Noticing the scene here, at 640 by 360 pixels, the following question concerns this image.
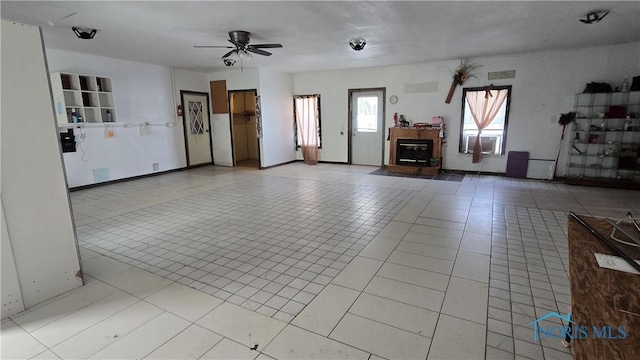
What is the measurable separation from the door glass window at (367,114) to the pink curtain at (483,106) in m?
2.24

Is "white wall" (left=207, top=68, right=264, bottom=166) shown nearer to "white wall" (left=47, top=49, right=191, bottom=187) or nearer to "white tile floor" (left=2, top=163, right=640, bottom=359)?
"white wall" (left=47, top=49, right=191, bottom=187)

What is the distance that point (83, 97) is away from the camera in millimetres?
6121

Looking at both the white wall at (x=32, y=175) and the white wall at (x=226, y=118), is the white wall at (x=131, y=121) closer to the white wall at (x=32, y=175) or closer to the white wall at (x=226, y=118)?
the white wall at (x=226, y=118)

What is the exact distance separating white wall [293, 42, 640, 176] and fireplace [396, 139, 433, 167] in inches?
23.9

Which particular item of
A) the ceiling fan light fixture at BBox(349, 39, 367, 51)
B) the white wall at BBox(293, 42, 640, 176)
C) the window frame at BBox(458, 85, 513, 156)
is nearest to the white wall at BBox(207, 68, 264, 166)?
the white wall at BBox(293, 42, 640, 176)

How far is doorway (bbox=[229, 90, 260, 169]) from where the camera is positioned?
9.18 m

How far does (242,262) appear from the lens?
3057 millimetres

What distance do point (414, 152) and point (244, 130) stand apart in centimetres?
538

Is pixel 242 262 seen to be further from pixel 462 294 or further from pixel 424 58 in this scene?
pixel 424 58

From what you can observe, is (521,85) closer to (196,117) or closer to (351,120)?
(351,120)

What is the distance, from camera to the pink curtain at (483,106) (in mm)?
6695

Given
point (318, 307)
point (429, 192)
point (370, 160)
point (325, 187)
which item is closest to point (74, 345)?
point (318, 307)

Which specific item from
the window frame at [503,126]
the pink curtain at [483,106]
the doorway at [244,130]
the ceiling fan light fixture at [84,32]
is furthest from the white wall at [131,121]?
the pink curtain at [483,106]

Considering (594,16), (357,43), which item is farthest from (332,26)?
(594,16)
